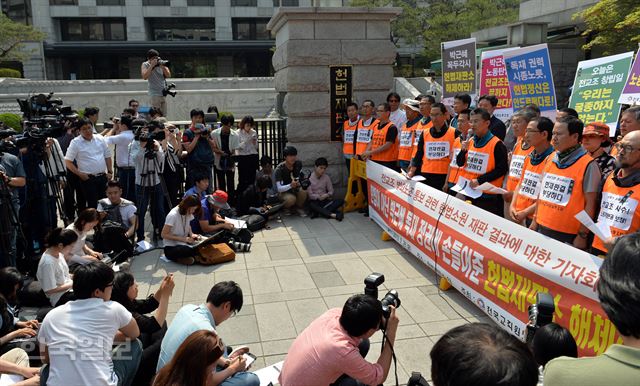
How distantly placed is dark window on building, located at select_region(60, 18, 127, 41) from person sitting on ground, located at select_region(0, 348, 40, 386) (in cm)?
5018

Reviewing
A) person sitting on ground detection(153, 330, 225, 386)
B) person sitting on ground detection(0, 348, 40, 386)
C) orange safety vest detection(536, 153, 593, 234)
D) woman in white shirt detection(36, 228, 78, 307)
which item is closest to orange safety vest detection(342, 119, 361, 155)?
orange safety vest detection(536, 153, 593, 234)

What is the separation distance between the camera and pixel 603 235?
13.1 ft

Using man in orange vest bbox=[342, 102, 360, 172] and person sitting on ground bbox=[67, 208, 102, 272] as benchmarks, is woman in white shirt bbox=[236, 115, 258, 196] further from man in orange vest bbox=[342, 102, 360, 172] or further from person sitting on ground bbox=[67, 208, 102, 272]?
person sitting on ground bbox=[67, 208, 102, 272]

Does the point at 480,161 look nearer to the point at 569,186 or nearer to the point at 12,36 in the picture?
the point at 569,186

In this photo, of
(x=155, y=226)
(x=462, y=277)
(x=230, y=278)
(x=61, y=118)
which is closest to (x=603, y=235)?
(x=462, y=277)

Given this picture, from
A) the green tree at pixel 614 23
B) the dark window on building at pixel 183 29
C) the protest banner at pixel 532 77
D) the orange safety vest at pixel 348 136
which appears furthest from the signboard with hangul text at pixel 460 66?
the dark window on building at pixel 183 29

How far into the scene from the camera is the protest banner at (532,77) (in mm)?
7664

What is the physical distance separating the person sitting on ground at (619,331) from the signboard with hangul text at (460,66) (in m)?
8.94

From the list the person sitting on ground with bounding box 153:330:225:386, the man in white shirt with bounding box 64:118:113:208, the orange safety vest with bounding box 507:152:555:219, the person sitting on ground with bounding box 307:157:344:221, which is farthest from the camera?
the person sitting on ground with bounding box 307:157:344:221

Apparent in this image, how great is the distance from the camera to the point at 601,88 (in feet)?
22.4

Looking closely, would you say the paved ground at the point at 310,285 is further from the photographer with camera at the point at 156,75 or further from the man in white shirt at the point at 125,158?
the photographer with camera at the point at 156,75

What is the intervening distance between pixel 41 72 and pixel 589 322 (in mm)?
49964

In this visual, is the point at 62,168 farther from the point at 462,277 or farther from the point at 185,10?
the point at 185,10

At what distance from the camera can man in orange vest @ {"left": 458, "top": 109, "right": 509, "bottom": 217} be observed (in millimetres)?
6027
